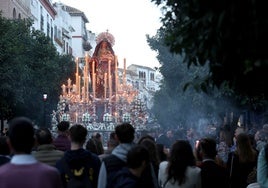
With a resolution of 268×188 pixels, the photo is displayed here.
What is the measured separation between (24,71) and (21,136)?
94.9ft

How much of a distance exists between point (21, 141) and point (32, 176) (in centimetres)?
28

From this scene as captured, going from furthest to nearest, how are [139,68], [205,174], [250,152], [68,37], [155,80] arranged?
1. [155,80]
2. [139,68]
3. [68,37]
4. [250,152]
5. [205,174]

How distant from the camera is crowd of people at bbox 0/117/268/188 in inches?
192

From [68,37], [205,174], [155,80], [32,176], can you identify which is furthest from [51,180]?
[155,80]

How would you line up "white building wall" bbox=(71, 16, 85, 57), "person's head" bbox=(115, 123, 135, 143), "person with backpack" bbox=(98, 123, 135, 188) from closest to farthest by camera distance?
1. "person with backpack" bbox=(98, 123, 135, 188)
2. "person's head" bbox=(115, 123, 135, 143)
3. "white building wall" bbox=(71, 16, 85, 57)

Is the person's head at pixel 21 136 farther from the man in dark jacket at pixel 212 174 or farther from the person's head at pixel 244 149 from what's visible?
the person's head at pixel 244 149

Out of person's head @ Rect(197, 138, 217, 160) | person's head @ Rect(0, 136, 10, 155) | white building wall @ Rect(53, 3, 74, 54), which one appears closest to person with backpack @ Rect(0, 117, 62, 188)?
person's head @ Rect(0, 136, 10, 155)

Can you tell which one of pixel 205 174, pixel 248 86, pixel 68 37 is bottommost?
pixel 205 174

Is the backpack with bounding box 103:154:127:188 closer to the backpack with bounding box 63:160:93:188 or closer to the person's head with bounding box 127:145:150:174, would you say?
the backpack with bounding box 63:160:93:188

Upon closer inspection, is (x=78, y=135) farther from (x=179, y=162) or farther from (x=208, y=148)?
(x=208, y=148)

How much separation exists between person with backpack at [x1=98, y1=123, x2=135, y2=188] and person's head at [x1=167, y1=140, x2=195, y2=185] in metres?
0.48

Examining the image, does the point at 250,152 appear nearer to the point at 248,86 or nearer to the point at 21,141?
the point at 248,86

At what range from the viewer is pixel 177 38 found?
598 centimetres

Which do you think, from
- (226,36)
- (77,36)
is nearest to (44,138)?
(226,36)
